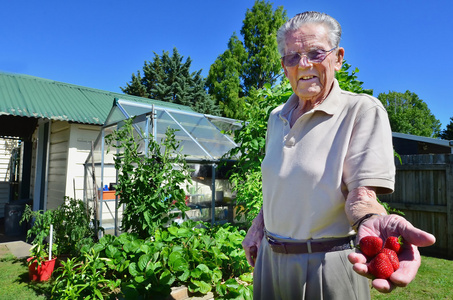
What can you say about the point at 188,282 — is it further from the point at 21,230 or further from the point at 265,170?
the point at 21,230

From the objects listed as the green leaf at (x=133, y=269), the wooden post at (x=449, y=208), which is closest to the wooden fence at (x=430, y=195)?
the wooden post at (x=449, y=208)

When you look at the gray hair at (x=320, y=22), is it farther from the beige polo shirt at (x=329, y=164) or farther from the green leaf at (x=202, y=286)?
the green leaf at (x=202, y=286)

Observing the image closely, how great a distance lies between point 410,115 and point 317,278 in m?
39.7

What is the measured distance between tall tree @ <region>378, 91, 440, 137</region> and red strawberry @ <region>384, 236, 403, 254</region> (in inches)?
1452

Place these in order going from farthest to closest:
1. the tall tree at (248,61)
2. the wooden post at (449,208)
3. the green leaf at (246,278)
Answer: the tall tree at (248,61)
the wooden post at (449,208)
the green leaf at (246,278)

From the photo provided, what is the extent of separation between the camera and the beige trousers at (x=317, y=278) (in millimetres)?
1020

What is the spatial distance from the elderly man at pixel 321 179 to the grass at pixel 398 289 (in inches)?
A: 126

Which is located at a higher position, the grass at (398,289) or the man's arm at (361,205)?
the man's arm at (361,205)

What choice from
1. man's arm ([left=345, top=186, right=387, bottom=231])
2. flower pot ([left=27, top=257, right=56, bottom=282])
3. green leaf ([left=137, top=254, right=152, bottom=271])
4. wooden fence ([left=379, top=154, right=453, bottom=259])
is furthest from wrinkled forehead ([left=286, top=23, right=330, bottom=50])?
wooden fence ([left=379, top=154, right=453, bottom=259])

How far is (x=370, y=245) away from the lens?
82cm

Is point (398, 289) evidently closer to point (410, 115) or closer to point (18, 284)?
point (18, 284)

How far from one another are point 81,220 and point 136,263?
6.41 feet

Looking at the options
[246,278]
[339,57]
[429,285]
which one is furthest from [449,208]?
[339,57]

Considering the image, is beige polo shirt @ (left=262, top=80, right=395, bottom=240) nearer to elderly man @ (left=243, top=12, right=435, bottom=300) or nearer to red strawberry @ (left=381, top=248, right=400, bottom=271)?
elderly man @ (left=243, top=12, right=435, bottom=300)
